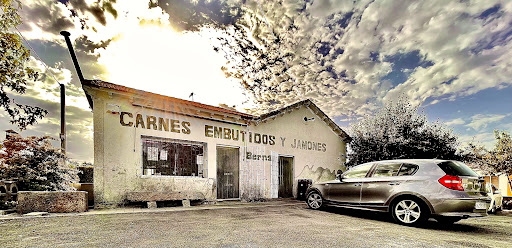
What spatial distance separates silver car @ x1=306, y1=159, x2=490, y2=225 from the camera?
5312 mm

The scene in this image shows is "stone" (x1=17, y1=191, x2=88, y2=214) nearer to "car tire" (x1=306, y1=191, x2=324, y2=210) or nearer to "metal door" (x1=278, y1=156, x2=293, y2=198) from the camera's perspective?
"car tire" (x1=306, y1=191, x2=324, y2=210)

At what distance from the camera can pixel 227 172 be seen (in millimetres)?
10336

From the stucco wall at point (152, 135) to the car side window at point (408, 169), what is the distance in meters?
5.97

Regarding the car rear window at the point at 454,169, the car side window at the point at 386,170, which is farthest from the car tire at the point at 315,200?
the car rear window at the point at 454,169

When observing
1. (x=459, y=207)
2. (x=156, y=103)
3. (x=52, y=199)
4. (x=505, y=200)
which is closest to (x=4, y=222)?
(x=52, y=199)

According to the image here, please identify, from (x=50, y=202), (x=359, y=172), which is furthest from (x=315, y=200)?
(x=50, y=202)

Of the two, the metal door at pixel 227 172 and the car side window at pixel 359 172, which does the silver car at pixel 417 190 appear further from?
the metal door at pixel 227 172

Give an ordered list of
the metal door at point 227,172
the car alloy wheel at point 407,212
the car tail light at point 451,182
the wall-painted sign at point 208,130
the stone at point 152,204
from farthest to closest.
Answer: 1. the metal door at point 227,172
2. the wall-painted sign at point 208,130
3. the stone at point 152,204
4. the car alloy wheel at point 407,212
5. the car tail light at point 451,182

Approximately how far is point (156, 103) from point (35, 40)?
4.63 metres

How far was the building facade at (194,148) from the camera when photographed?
777cm

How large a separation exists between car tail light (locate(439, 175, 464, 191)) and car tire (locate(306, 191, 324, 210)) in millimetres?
3126

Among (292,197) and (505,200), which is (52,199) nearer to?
(292,197)

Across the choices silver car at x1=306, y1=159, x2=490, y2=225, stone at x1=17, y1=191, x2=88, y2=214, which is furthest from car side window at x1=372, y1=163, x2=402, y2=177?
stone at x1=17, y1=191, x2=88, y2=214

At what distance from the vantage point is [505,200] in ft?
32.2
